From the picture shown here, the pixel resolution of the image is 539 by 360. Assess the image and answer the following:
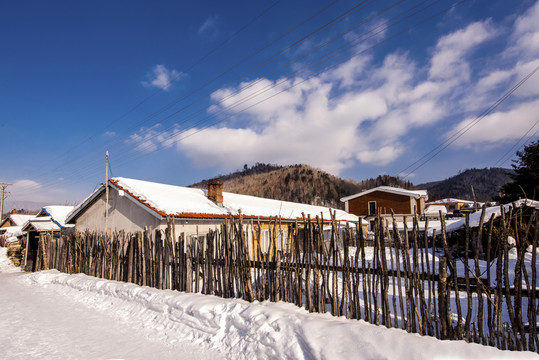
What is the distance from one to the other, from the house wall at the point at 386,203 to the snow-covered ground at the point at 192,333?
1259 inches

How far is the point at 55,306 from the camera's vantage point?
25.8 ft

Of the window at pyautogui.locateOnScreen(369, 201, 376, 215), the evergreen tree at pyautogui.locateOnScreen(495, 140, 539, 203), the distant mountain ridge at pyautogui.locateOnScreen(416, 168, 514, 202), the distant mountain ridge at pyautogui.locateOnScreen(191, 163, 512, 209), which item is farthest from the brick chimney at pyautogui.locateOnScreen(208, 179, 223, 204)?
the distant mountain ridge at pyautogui.locateOnScreen(416, 168, 514, 202)

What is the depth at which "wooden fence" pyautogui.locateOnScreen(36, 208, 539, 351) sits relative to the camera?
151 inches

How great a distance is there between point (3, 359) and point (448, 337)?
6647 millimetres

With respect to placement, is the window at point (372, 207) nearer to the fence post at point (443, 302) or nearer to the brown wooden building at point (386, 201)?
the brown wooden building at point (386, 201)

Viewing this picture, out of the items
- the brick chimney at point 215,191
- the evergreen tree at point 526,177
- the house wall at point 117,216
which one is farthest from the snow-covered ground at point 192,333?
the evergreen tree at point 526,177

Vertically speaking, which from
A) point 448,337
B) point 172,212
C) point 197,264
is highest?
point 172,212

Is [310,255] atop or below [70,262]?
atop

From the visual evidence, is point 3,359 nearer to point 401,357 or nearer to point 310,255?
point 310,255

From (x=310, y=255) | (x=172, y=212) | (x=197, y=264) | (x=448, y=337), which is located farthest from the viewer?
(x=172, y=212)

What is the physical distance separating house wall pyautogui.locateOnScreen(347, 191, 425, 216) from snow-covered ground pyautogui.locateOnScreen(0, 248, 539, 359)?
31979 millimetres

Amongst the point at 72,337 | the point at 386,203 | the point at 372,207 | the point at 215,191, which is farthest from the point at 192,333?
the point at 372,207

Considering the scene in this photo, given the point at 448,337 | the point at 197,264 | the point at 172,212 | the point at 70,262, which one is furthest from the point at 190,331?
the point at 70,262

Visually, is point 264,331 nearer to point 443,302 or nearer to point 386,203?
point 443,302
